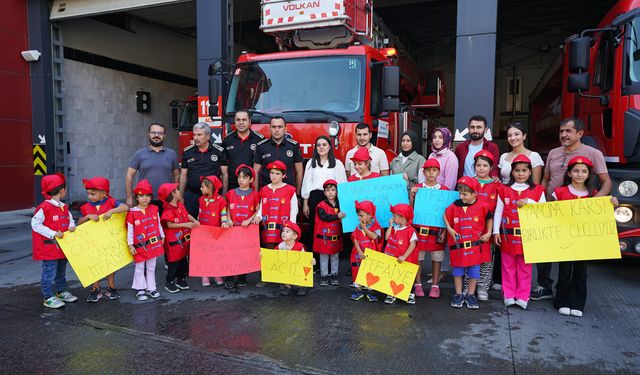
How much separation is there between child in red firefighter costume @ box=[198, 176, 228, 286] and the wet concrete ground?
75 centimetres

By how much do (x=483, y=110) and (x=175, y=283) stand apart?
17.3 ft

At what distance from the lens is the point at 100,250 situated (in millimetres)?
4613

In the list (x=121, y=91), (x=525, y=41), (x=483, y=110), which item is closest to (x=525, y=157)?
(x=483, y=110)

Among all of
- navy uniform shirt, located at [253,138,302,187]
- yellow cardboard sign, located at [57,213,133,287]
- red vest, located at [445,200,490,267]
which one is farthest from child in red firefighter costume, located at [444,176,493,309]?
yellow cardboard sign, located at [57,213,133,287]

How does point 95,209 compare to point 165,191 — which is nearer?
point 95,209

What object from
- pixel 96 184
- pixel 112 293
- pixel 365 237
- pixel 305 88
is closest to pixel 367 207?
pixel 365 237

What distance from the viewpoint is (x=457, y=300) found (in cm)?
449

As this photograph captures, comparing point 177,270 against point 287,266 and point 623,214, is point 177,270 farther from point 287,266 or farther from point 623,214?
point 623,214

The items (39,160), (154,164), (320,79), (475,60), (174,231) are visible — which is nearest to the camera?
(174,231)

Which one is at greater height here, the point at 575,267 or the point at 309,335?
the point at 575,267

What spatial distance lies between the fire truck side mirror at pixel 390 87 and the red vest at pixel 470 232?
2.10 m

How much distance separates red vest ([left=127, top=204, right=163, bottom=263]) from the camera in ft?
15.4

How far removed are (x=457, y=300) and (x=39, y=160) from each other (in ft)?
35.0

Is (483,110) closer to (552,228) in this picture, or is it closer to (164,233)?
(552,228)
